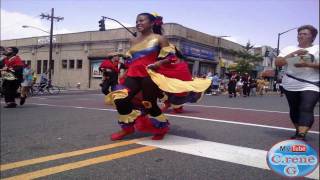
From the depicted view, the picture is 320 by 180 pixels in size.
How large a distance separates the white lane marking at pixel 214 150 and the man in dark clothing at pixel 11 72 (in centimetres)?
654

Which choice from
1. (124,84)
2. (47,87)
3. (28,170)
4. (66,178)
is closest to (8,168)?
(28,170)

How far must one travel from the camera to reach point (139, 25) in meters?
4.01

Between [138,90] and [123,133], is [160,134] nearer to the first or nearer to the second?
[123,133]

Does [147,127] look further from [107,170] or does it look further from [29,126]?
[29,126]

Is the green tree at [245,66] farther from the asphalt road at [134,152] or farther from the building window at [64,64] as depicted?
the asphalt road at [134,152]

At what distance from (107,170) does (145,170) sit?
0.35 meters

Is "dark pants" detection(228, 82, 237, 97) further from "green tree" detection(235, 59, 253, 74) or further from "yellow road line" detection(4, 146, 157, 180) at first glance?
"green tree" detection(235, 59, 253, 74)

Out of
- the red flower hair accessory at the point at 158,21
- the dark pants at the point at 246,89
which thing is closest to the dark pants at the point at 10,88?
the red flower hair accessory at the point at 158,21

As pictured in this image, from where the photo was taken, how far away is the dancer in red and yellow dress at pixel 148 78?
3998 mm

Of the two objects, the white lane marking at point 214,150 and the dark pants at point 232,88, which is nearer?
the white lane marking at point 214,150

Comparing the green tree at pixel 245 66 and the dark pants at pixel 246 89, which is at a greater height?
the green tree at pixel 245 66

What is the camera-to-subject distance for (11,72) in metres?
9.52

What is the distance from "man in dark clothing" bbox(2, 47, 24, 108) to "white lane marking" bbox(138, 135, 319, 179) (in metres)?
6.54

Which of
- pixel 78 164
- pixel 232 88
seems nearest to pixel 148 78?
pixel 78 164
